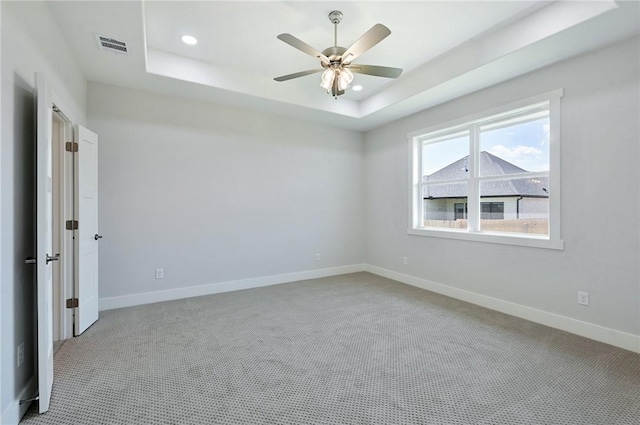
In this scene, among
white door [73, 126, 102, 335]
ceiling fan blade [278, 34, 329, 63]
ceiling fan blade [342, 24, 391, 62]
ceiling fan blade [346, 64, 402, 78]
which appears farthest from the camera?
white door [73, 126, 102, 335]

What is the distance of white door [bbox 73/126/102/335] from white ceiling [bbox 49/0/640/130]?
91 centimetres

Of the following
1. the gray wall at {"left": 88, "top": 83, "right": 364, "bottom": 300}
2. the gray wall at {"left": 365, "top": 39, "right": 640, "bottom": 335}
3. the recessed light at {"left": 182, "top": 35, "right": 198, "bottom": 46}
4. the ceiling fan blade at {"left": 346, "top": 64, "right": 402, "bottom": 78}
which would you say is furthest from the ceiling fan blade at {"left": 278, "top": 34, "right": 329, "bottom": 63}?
the gray wall at {"left": 365, "top": 39, "right": 640, "bottom": 335}

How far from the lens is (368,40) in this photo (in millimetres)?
2342

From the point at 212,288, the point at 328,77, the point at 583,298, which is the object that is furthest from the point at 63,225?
the point at 583,298

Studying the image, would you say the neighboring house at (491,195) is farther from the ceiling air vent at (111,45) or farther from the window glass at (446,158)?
the ceiling air vent at (111,45)

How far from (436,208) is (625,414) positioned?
3106 mm

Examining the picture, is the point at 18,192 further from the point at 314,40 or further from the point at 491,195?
the point at 491,195

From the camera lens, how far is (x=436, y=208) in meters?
4.64

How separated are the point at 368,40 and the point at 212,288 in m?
3.66

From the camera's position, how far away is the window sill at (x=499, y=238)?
315 centimetres

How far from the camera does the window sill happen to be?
10.3 ft

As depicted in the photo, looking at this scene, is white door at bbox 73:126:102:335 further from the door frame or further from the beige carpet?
the beige carpet

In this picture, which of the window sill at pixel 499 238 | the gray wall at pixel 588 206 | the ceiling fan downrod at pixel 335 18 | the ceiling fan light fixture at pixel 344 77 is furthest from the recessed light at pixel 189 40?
the window sill at pixel 499 238

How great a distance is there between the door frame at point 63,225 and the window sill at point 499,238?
14.2 feet
